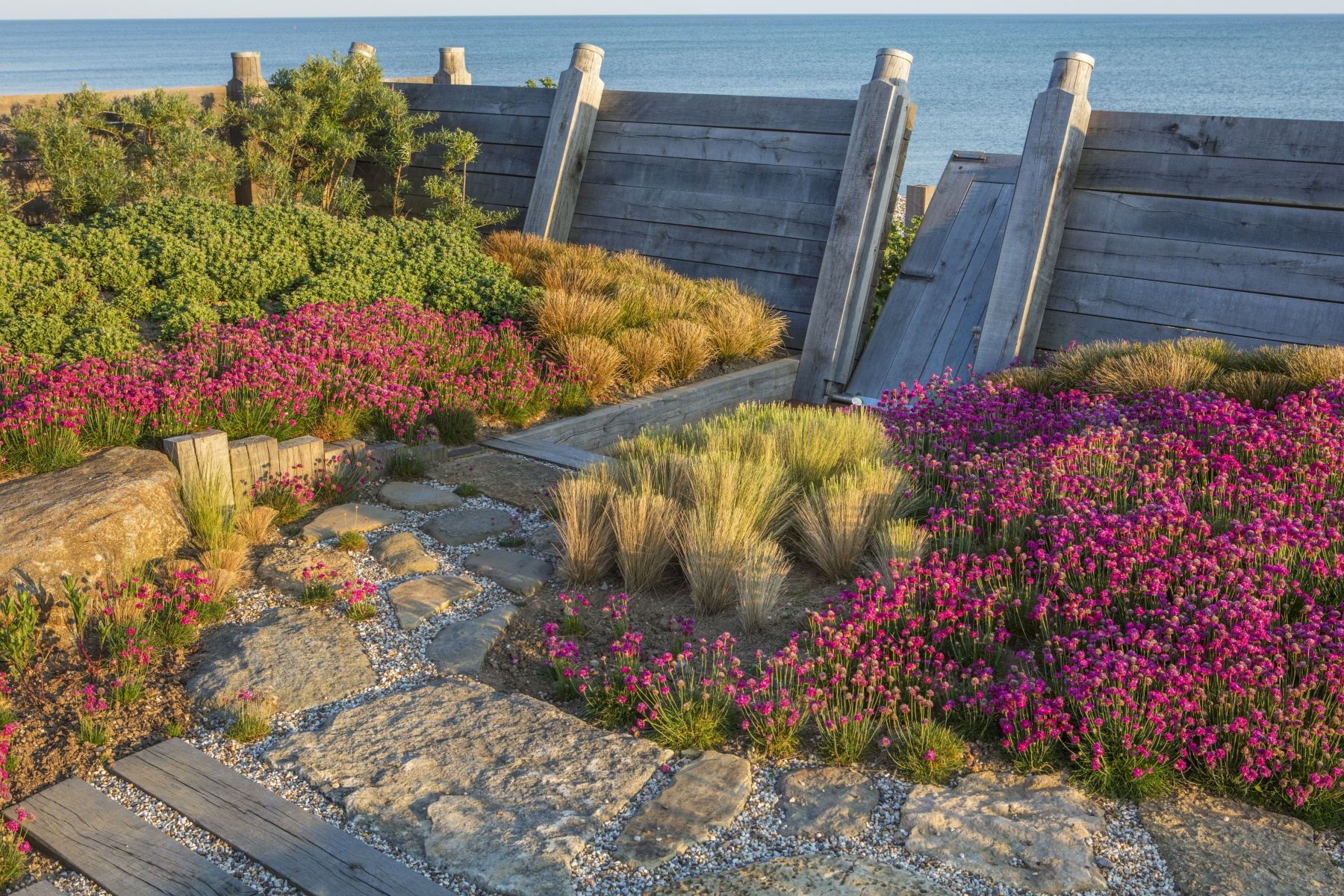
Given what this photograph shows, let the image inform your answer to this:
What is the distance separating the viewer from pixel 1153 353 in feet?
17.4

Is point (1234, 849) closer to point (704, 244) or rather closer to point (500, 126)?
point (704, 244)

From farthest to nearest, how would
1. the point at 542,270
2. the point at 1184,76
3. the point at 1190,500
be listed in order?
the point at 1184,76
the point at 542,270
the point at 1190,500

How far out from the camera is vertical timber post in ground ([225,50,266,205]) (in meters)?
8.90

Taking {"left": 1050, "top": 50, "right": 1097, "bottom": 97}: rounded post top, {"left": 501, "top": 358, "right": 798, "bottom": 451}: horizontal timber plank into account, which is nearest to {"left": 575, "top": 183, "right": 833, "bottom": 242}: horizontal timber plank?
{"left": 501, "top": 358, "right": 798, "bottom": 451}: horizontal timber plank

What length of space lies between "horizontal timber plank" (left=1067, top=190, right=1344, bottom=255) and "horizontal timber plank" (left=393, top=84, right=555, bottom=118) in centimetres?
456

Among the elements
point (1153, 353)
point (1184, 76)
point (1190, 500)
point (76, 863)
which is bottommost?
point (76, 863)

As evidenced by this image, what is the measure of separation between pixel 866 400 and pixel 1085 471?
3.45 m

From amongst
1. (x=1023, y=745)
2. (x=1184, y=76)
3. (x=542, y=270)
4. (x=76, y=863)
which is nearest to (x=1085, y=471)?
(x=1023, y=745)

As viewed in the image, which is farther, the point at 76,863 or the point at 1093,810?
the point at 1093,810

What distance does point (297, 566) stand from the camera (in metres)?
3.76

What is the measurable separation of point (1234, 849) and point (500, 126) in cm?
804

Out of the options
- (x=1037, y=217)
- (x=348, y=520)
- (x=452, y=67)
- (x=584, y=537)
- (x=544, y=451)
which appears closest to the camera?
(x=584, y=537)

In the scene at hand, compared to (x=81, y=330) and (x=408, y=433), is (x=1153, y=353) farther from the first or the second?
(x=81, y=330)

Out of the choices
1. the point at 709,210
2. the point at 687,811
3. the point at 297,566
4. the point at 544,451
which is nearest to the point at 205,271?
the point at 544,451
